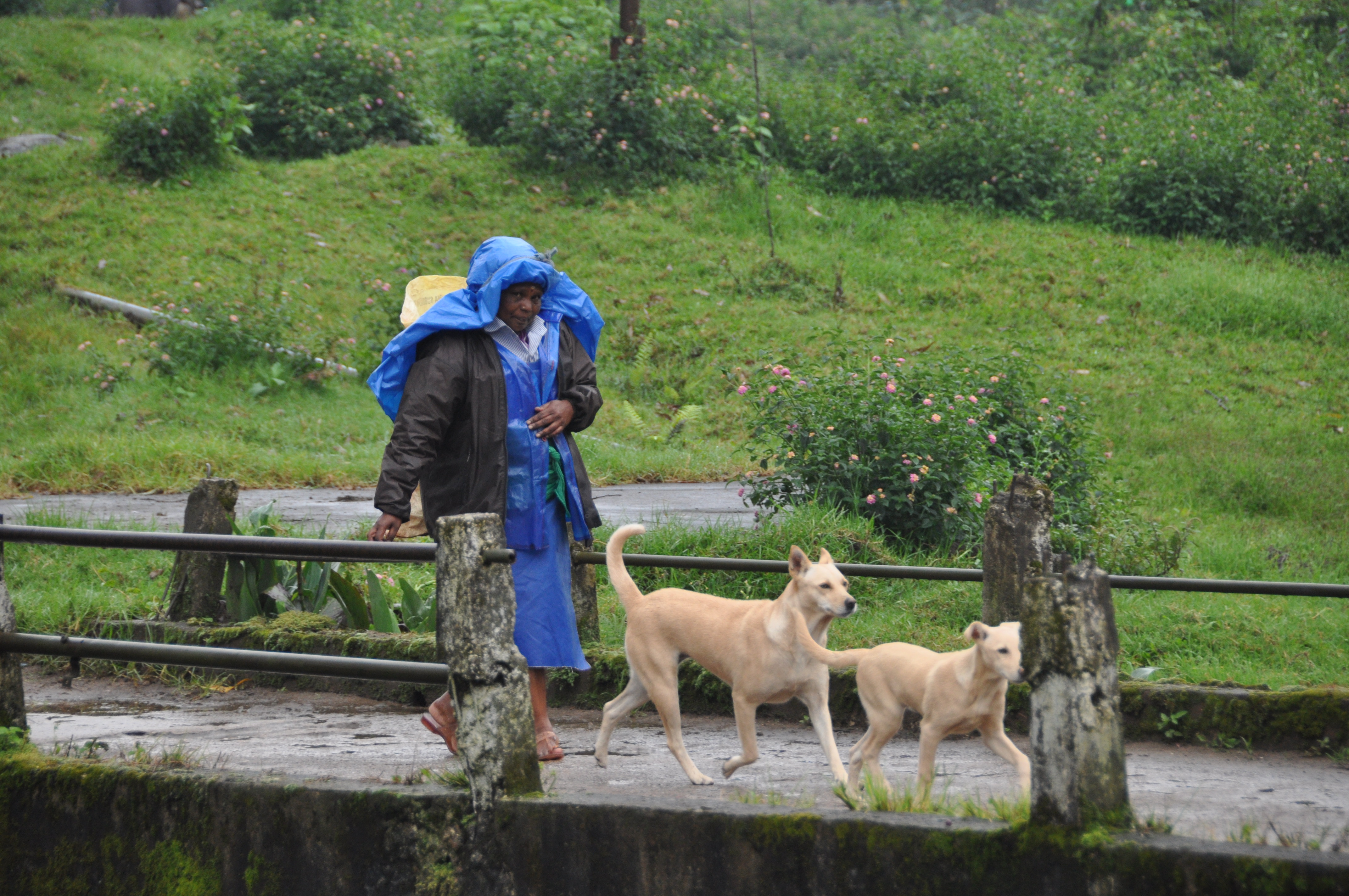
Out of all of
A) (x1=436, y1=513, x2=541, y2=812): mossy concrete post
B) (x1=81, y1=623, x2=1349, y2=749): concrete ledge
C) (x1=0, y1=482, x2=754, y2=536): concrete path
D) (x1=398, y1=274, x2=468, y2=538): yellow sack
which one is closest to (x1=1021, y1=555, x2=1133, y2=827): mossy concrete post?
(x1=436, y1=513, x2=541, y2=812): mossy concrete post

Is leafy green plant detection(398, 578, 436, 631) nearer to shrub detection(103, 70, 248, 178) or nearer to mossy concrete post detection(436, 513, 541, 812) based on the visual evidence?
mossy concrete post detection(436, 513, 541, 812)

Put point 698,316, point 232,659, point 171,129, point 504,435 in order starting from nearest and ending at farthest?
1. point 232,659
2. point 504,435
3. point 698,316
4. point 171,129

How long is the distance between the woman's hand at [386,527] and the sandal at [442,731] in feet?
2.35

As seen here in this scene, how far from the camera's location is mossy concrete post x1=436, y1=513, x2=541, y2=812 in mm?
3426

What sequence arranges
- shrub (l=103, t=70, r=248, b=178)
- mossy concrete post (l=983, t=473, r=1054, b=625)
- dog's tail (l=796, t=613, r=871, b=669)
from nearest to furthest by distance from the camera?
1. dog's tail (l=796, t=613, r=871, b=669)
2. mossy concrete post (l=983, t=473, r=1054, b=625)
3. shrub (l=103, t=70, r=248, b=178)

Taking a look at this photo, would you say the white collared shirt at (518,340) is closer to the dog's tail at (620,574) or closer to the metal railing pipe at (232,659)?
the dog's tail at (620,574)

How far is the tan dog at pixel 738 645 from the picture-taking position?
3.82 m

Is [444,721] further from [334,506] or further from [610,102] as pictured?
[610,102]

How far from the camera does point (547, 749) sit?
457 cm

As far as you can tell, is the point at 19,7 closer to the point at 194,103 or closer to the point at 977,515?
the point at 194,103

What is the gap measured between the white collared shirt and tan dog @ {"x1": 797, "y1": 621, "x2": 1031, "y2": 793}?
1.58 meters

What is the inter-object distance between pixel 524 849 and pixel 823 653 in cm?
112

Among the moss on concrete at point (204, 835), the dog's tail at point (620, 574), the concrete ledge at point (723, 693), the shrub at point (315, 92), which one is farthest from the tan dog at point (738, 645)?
the shrub at point (315, 92)

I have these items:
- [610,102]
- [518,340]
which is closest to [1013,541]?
[518,340]
